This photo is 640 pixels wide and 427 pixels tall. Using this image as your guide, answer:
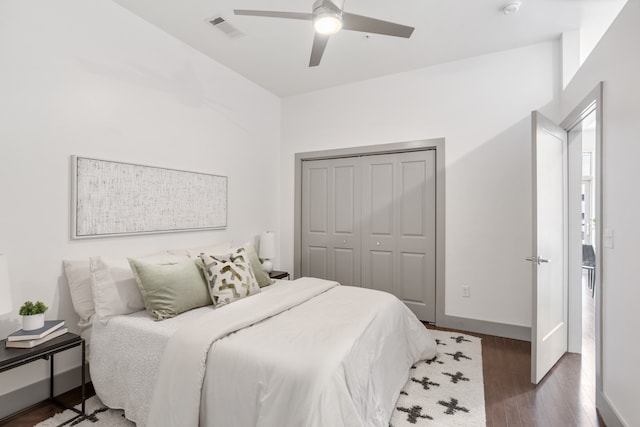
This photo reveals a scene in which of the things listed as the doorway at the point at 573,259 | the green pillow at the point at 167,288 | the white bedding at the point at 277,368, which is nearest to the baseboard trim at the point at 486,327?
the doorway at the point at 573,259

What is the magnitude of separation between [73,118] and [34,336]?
148cm

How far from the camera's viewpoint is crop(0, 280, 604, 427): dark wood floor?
2.03 meters

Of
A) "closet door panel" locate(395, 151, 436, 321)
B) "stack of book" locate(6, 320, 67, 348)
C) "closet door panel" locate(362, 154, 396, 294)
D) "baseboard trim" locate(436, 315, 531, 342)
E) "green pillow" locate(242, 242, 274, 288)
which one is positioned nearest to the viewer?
"stack of book" locate(6, 320, 67, 348)

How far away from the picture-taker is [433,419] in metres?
1.99

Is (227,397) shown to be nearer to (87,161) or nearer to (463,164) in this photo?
(87,161)

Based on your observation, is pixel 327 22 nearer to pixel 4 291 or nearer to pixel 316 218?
pixel 4 291

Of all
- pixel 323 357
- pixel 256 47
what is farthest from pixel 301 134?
pixel 323 357

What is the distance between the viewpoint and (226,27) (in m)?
2.96

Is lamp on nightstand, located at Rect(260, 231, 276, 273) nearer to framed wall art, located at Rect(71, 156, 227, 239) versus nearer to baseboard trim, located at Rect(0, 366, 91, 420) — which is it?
framed wall art, located at Rect(71, 156, 227, 239)

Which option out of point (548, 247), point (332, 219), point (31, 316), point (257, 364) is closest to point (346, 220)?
point (332, 219)

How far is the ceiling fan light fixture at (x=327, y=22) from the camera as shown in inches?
79.7

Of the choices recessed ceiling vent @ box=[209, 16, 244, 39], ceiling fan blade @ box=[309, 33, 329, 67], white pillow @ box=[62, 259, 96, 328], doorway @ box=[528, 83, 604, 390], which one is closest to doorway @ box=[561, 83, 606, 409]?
doorway @ box=[528, 83, 604, 390]

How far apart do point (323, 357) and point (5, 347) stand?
1.80 meters

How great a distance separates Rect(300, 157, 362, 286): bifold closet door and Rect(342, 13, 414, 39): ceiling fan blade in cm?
210
